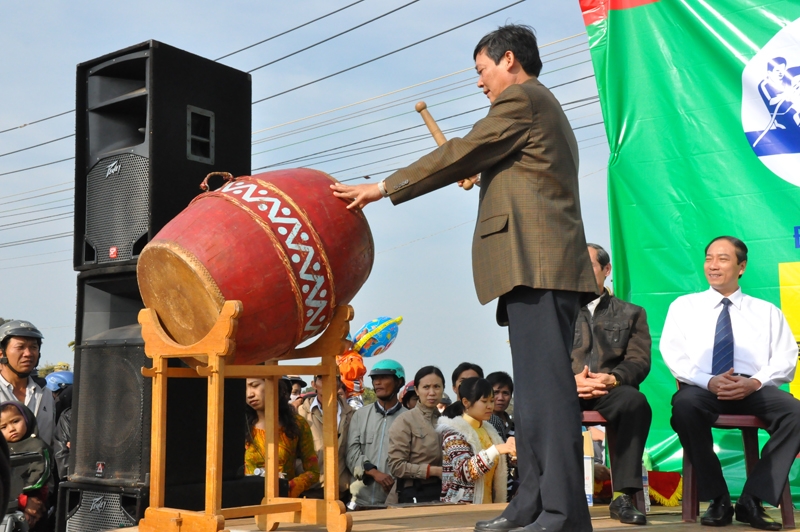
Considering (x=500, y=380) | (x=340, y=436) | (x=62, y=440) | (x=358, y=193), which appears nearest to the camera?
(x=358, y=193)

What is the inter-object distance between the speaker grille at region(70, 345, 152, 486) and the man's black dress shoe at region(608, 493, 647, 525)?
2002 millimetres

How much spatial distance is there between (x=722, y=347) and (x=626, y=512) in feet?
3.11

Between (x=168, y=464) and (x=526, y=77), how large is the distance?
7.26 ft

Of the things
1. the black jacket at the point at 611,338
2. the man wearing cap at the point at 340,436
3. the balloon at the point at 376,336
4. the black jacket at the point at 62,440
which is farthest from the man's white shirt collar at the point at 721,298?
the balloon at the point at 376,336

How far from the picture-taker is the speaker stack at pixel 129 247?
Answer: 368 cm

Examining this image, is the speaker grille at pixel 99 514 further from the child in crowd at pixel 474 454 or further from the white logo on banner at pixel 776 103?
the white logo on banner at pixel 776 103

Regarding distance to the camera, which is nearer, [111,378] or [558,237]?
[558,237]

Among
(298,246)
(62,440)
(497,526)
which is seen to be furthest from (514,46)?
(62,440)

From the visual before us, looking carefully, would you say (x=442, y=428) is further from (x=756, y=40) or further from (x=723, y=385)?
(x=756, y=40)

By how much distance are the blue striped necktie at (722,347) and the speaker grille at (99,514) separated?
8.78 feet

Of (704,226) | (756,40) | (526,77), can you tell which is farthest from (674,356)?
(756,40)

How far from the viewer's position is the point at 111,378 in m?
3.76

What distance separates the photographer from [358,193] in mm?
3129

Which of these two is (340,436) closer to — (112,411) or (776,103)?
(112,411)
